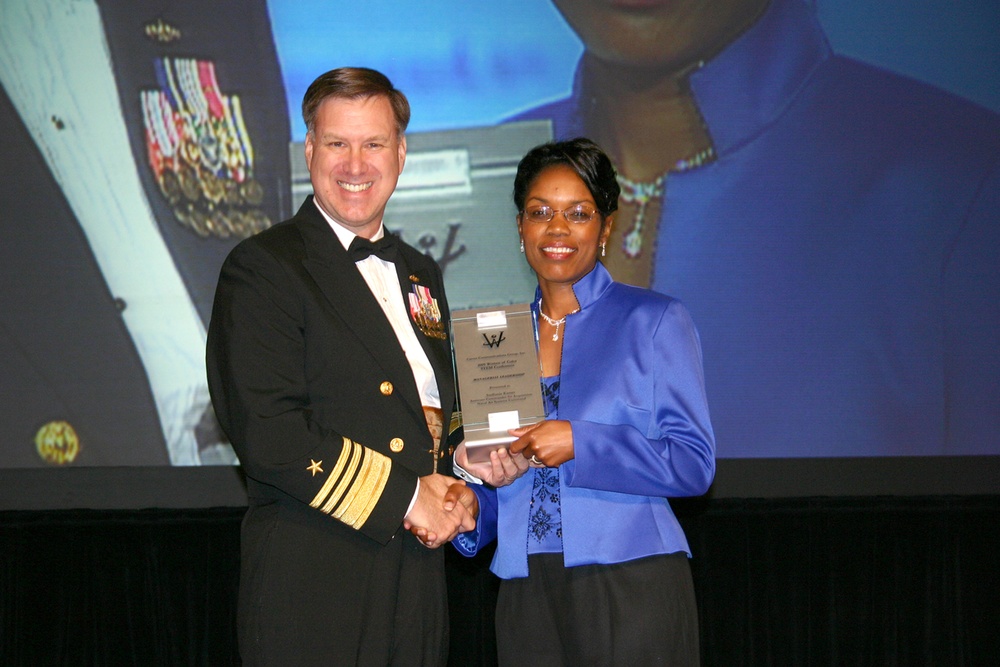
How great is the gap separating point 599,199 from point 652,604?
0.97 metres

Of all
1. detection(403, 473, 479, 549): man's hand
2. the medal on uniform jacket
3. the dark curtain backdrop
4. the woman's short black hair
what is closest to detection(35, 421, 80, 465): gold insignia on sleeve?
the dark curtain backdrop

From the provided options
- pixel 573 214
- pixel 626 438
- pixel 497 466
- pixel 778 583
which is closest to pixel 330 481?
pixel 497 466

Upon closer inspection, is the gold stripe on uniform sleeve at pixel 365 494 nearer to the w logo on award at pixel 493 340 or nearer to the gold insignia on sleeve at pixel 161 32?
the w logo on award at pixel 493 340

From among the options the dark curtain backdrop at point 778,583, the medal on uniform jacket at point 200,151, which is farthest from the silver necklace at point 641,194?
the medal on uniform jacket at point 200,151

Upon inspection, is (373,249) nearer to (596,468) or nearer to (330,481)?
(330,481)

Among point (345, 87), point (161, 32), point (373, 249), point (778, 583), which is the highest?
point (161, 32)

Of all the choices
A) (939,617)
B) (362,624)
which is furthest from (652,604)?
(939,617)

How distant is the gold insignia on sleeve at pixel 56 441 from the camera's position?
427cm

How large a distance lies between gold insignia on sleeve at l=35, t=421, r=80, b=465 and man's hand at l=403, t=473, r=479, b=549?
2.83m

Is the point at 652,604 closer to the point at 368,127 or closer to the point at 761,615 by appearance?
the point at 368,127

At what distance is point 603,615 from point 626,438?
398 millimetres

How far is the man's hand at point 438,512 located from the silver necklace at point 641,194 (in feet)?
8.19

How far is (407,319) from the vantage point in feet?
7.20

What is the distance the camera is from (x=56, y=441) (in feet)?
14.0
